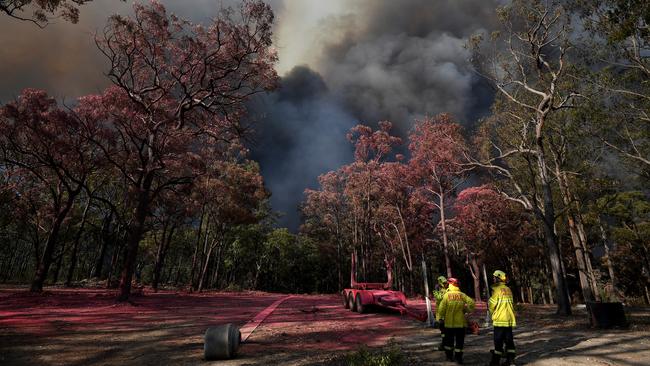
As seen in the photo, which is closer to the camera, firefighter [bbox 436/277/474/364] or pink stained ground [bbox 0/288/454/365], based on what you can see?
firefighter [bbox 436/277/474/364]

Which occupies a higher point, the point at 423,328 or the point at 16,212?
the point at 16,212

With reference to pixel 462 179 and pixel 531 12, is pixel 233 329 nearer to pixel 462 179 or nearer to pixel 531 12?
pixel 531 12

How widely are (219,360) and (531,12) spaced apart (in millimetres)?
19193

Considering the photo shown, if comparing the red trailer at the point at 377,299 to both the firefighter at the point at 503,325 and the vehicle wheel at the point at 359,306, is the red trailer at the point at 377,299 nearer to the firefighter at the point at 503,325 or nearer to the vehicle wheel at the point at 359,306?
the vehicle wheel at the point at 359,306

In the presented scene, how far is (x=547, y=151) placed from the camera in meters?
20.7

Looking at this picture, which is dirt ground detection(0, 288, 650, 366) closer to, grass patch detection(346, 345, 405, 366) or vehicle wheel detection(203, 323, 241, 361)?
vehicle wheel detection(203, 323, 241, 361)

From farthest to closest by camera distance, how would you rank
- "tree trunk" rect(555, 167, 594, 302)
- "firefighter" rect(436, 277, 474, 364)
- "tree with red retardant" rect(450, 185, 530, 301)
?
"tree with red retardant" rect(450, 185, 530, 301), "tree trunk" rect(555, 167, 594, 302), "firefighter" rect(436, 277, 474, 364)

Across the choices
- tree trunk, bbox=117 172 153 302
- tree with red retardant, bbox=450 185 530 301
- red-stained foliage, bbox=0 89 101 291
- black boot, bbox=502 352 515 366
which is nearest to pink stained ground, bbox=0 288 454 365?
tree trunk, bbox=117 172 153 302

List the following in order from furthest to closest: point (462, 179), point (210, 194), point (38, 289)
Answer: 1. point (210, 194)
2. point (462, 179)
3. point (38, 289)

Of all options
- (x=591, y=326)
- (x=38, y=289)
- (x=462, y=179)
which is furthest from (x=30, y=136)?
(x=462, y=179)

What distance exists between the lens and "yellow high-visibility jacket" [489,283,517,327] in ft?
19.6

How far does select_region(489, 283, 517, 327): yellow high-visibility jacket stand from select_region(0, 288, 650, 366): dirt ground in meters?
0.83

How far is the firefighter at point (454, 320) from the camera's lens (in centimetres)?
621

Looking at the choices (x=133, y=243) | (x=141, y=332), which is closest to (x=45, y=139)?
(x=133, y=243)
